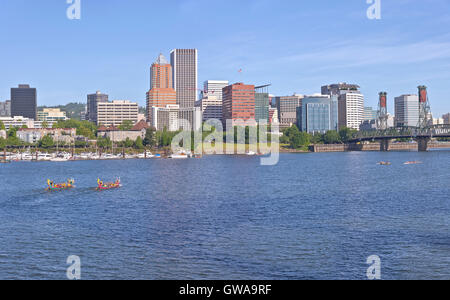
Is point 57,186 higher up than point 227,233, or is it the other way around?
point 57,186

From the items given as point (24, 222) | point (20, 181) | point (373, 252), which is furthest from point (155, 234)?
point (20, 181)

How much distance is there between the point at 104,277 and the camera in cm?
3198

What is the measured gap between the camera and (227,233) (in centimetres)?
4319

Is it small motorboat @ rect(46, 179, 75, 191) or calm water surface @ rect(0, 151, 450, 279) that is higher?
small motorboat @ rect(46, 179, 75, 191)

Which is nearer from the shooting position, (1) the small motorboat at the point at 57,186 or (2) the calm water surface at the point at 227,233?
(2) the calm water surface at the point at 227,233

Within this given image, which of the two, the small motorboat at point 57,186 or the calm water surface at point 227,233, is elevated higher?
the small motorboat at point 57,186

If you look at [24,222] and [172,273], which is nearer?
[172,273]

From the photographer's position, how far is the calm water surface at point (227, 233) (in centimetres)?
3306

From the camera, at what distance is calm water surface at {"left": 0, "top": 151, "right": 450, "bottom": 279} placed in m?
33.1

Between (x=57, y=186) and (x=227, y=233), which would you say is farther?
(x=57, y=186)

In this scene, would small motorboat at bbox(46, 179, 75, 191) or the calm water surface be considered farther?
small motorboat at bbox(46, 179, 75, 191)

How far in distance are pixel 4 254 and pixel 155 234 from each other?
12.4m
